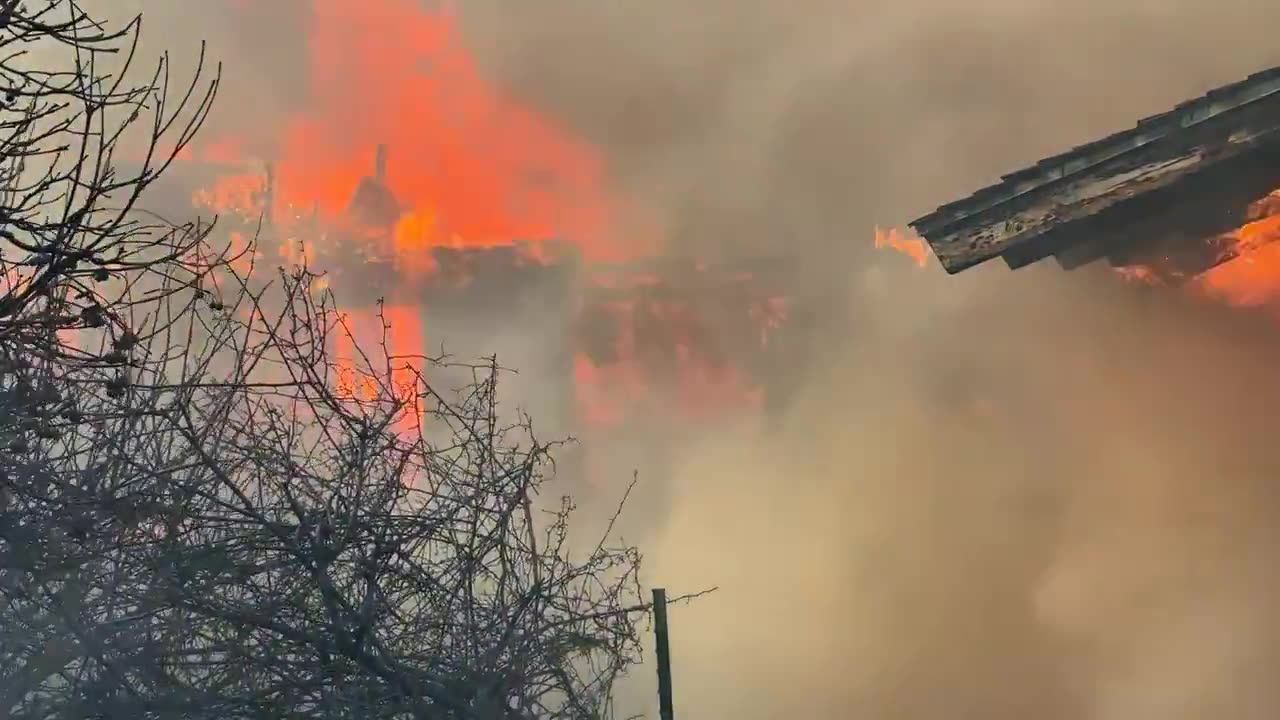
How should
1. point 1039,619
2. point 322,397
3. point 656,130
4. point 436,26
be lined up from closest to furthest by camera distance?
point 322,397, point 1039,619, point 656,130, point 436,26

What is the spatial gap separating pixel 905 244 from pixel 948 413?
43.8 inches

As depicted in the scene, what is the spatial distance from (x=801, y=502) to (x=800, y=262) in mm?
1573

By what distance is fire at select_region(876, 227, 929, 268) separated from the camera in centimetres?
644

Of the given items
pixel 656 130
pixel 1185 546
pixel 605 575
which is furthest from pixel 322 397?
pixel 656 130

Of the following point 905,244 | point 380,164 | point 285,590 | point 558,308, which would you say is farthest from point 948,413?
point 380,164

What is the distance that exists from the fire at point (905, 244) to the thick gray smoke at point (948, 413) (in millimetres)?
76

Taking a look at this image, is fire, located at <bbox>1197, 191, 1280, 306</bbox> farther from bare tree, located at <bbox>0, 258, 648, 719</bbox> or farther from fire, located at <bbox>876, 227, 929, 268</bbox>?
bare tree, located at <bbox>0, 258, 648, 719</bbox>

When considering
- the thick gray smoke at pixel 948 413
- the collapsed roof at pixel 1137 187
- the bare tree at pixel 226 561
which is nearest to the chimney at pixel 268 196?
the thick gray smoke at pixel 948 413

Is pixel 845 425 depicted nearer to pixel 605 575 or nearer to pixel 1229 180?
pixel 605 575

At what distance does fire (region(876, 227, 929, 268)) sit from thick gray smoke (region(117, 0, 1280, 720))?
8 cm

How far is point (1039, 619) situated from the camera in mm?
5477

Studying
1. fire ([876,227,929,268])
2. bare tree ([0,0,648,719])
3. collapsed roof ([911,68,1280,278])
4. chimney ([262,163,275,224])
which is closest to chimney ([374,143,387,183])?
chimney ([262,163,275,224])

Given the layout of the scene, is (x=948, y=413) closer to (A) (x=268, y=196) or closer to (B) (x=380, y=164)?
(B) (x=380, y=164)

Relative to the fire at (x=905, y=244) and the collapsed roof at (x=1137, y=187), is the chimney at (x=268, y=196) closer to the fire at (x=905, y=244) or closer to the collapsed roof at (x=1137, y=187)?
the fire at (x=905, y=244)
